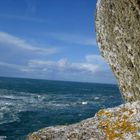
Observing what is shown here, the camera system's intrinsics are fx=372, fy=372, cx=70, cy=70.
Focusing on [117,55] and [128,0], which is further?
[117,55]

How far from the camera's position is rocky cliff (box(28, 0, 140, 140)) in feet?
21.7

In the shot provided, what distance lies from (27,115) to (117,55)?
56356mm

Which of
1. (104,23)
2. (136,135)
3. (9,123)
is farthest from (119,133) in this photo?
(9,123)

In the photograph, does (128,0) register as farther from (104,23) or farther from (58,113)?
(58,113)

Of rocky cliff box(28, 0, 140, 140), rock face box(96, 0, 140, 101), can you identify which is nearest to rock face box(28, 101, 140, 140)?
rocky cliff box(28, 0, 140, 140)

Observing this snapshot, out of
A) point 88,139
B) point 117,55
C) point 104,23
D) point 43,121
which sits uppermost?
point 104,23

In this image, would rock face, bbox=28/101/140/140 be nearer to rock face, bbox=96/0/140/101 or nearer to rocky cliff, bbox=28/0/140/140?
rocky cliff, bbox=28/0/140/140

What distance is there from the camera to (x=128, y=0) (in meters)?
8.05

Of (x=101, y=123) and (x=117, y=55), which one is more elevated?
(x=117, y=55)

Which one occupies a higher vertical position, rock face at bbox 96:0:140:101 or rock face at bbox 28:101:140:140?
rock face at bbox 96:0:140:101

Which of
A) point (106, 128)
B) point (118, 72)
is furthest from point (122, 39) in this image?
point (106, 128)

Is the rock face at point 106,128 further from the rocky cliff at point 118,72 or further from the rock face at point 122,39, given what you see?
the rock face at point 122,39

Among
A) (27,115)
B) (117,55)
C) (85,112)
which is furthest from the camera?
(85,112)

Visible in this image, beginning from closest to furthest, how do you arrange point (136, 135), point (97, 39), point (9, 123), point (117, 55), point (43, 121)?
1. point (136, 135)
2. point (117, 55)
3. point (97, 39)
4. point (9, 123)
5. point (43, 121)
